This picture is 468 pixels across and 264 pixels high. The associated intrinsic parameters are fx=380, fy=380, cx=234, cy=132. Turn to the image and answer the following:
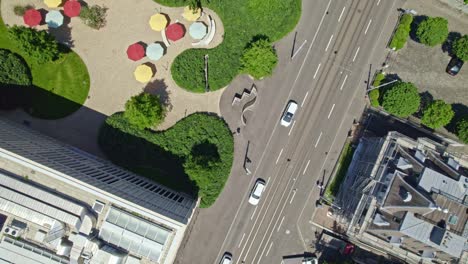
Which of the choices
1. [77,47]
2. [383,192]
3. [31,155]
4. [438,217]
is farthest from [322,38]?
[31,155]

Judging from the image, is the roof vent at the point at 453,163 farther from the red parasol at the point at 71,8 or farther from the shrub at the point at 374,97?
the red parasol at the point at 71,8

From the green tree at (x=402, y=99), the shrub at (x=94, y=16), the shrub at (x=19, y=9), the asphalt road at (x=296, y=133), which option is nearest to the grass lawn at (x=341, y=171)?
the asphalt road at (x=296, y=133)

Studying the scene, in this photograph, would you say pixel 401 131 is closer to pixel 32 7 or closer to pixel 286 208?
pixel 286 208

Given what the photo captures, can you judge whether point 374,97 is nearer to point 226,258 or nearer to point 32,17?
point 226,258

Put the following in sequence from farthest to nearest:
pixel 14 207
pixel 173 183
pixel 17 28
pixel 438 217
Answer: pixel 173 183 → pixel 17 28 → pixel 438 217 → pixel 14 207

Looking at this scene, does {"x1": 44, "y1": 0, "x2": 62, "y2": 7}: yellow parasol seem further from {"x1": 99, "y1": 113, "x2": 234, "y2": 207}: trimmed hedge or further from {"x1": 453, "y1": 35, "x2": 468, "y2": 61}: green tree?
{"x1": 453, "y1": 35, "x2": 468, "y2": 61}: green tree

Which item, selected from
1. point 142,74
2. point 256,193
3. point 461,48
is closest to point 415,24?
point 461,48
